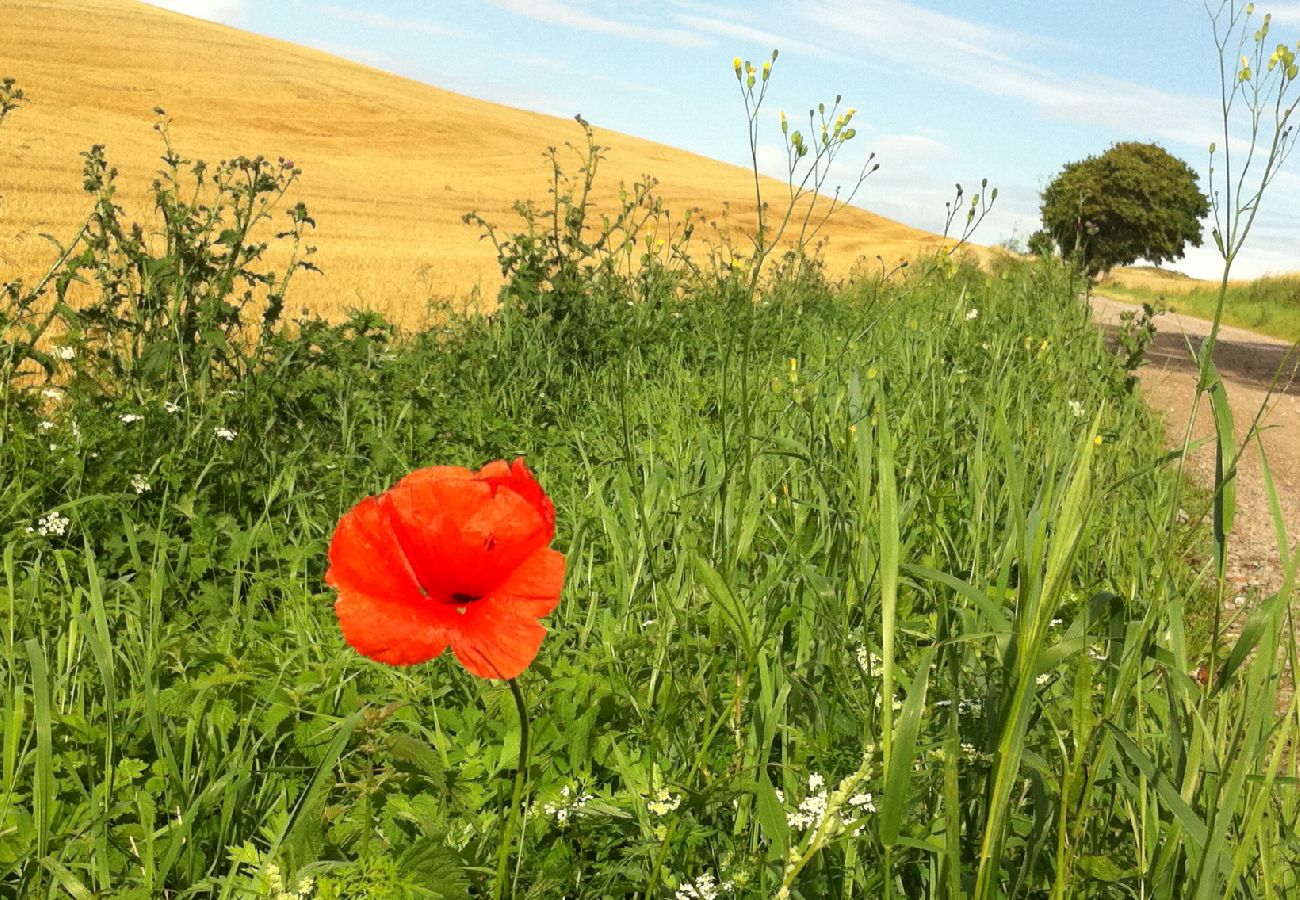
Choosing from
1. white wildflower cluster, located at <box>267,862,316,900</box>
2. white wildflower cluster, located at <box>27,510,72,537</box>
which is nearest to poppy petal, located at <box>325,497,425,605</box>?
white wildflower cluster, located at <box>267,862,316,900</box>

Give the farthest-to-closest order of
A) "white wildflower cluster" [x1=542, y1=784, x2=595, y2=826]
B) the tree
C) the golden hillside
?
the tree, the golden hillside, "white wildflower cluster" [x1=542, y1=784, x2=595, y2=826]

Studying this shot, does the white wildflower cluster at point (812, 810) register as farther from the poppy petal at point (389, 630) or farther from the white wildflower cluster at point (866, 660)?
the poppy petal at point (389, 630)

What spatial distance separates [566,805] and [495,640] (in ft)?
2.80

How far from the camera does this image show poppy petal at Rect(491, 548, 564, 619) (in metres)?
1.02

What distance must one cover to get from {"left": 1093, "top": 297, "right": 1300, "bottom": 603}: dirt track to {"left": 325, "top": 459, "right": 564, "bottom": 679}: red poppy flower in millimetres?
922

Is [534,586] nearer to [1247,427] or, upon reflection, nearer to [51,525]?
[51,525]

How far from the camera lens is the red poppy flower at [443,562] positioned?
1.02 metres

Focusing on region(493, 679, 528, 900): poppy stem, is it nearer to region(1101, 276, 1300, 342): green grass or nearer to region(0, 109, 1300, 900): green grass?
region(0, 109, 1300, 900): green grass

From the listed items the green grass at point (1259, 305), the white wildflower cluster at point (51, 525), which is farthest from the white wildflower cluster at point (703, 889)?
the green grass at point (1259, 305)

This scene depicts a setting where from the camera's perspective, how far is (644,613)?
263 centimetres

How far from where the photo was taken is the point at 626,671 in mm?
2312

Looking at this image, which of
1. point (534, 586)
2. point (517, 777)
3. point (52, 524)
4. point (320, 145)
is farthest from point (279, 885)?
point (320, 145)

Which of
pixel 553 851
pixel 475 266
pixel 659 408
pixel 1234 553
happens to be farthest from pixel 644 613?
pixel 475 266

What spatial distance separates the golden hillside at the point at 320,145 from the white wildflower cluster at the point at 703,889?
11.0 meters
